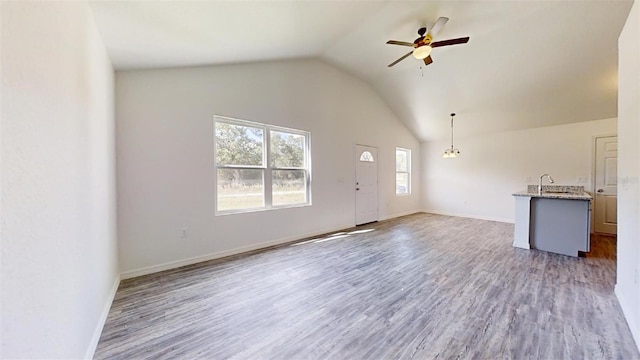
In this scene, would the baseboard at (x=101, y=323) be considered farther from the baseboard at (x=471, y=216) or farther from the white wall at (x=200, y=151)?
the baseboard at (x=471, y=216)

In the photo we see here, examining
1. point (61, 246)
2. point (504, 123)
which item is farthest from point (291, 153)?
point (504, 123)

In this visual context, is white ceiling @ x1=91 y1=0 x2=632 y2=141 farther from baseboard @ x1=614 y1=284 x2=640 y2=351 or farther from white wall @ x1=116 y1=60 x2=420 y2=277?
baseboard @ x1=614 y1=284 x2=640 y2=351

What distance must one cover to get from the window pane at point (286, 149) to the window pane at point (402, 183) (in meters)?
3.54

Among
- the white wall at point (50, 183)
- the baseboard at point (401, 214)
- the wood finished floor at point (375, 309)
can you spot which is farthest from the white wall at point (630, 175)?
the baseboard at point (401, 214)

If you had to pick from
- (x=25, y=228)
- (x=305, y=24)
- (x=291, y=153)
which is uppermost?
(x=305, y=24)

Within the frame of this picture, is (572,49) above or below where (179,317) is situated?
above

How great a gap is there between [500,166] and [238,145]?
6.39 m

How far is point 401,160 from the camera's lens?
23.7ft

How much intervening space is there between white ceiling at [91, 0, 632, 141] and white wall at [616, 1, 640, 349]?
154 cm

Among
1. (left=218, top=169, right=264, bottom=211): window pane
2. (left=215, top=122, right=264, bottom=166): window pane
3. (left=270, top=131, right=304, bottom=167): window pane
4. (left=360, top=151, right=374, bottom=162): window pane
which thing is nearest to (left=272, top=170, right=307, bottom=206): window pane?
(left=270, top=131, right=304, bottom=167): window pane

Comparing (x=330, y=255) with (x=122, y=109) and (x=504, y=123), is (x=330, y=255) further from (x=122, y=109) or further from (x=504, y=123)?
(x=504, y=123)

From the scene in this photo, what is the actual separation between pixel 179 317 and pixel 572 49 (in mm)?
6174

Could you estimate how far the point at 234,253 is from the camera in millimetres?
3680

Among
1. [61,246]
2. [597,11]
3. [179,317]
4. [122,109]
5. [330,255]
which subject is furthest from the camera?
[330,255]
